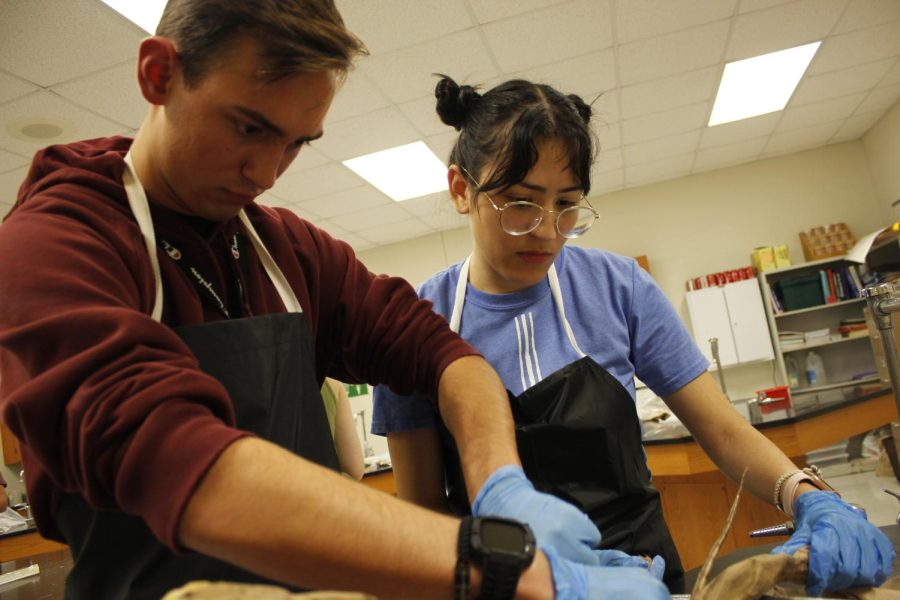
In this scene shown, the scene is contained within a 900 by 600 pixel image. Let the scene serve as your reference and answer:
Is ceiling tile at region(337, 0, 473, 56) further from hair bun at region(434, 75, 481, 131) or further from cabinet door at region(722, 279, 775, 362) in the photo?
cabinet door at region(722, 279, 775, 362)

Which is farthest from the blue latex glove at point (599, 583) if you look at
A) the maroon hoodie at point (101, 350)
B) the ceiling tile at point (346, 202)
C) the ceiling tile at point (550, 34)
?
the ceiling tile at point (346, 202)

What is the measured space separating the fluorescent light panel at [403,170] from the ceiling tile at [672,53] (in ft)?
5.63

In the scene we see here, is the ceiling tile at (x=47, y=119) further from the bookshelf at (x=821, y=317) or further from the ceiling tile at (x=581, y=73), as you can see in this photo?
the bookshelf at (x=821, y=317)

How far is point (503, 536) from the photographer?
666 millimetres

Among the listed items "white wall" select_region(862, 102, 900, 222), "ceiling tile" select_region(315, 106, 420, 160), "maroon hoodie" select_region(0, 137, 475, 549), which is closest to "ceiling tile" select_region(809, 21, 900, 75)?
"white wall" select_region(862, 102, 900, 222)

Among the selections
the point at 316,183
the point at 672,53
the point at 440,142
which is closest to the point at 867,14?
the point at 672,53

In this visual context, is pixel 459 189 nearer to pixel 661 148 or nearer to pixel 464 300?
pixel 464 300

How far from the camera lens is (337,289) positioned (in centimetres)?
129

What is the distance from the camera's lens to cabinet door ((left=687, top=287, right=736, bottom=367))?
21.5 ft

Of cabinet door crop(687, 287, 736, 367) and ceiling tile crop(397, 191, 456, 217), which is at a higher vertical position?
ceiling tile crop(397, 191, 456, 217)

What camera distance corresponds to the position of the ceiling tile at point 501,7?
3.39m

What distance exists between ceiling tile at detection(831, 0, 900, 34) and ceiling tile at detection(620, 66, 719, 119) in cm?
83

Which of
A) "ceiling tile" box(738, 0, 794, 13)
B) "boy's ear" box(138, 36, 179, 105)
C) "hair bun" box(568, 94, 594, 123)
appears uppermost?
"ceiling tile" box(738, 0, 794, 13)

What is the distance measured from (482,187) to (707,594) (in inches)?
34.9
